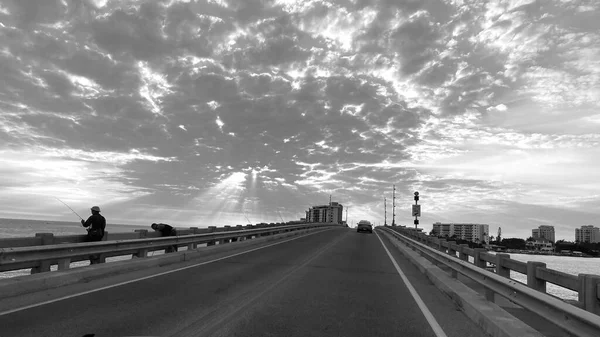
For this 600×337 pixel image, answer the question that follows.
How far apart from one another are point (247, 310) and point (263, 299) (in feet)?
3.57

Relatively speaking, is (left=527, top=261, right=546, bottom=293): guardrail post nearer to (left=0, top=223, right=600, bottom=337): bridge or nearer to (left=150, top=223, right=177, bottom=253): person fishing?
(left=0, top=223, right=600, bottom=337): bridge

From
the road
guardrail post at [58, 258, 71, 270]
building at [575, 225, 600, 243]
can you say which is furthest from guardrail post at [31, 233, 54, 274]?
building at [575, 225, 600, 243]

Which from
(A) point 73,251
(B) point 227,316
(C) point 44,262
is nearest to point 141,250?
(A) point 73,251

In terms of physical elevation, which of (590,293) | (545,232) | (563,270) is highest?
(590,293)

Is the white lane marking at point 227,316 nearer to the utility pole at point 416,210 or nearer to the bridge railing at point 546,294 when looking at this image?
the bridge railing at point 546,294

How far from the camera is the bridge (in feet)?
19.1

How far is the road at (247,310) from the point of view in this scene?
6.03 meters

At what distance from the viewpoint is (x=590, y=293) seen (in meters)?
5.25

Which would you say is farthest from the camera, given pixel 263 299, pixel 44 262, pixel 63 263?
pixel 63 263

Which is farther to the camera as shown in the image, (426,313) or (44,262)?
(44,262)

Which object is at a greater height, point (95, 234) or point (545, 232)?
point (95, 234)

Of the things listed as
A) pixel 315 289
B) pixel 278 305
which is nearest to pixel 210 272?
pixel 315 289

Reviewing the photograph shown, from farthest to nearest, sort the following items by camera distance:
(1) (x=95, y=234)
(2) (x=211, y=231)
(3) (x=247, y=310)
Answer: (2) (x=211, y=231) < (1) (x=95, y=234) < (3) (x=247, y=310)

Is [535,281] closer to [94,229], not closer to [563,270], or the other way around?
[563,270]
